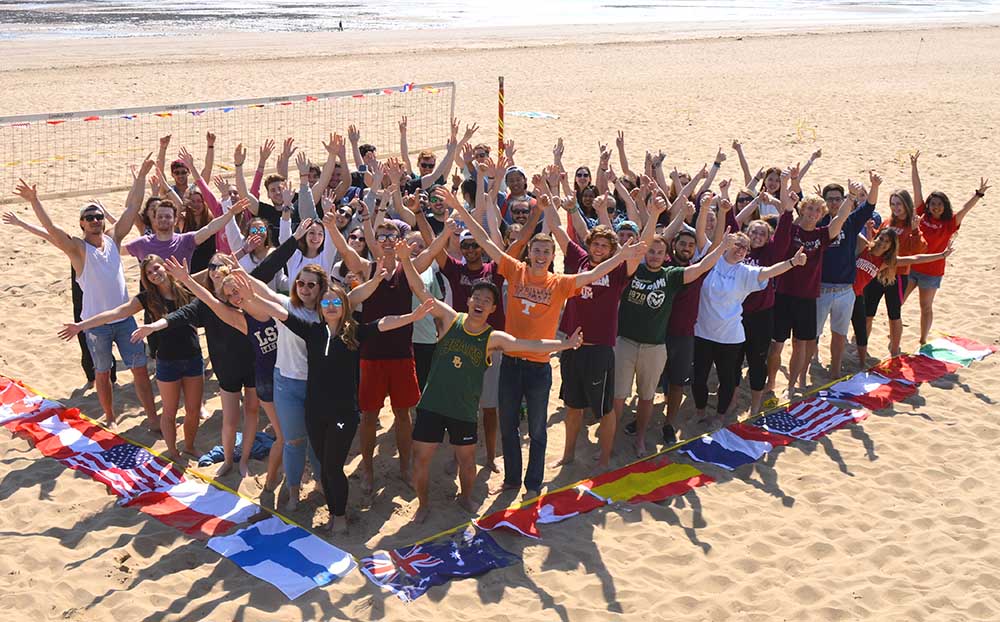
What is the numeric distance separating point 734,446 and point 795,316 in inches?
60.3

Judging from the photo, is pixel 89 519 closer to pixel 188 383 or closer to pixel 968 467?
pixel 188 383

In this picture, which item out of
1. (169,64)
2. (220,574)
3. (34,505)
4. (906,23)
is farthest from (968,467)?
(906,23)

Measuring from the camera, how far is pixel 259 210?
340 inches

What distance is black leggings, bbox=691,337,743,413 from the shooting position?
25.1ft

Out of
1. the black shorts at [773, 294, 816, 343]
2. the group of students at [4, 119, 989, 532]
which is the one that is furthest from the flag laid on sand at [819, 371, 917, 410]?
the black shorts at [773, 294, 816, 343]

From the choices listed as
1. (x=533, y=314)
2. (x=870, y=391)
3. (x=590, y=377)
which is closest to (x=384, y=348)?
(x=533, y=314)

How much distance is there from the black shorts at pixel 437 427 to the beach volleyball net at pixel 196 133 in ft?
31.1

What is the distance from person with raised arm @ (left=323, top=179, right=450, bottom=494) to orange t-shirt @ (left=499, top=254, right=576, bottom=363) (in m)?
0.72

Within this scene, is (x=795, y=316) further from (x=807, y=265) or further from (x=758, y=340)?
(x=758, y=340)

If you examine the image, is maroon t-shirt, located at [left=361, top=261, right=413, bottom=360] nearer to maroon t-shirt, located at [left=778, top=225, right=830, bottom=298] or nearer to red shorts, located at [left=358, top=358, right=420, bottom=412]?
red shorts, located at [left=358, top=358, right=420, bottom=412]

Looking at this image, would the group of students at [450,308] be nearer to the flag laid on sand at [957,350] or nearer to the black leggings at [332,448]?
the black leggings at [332,448]

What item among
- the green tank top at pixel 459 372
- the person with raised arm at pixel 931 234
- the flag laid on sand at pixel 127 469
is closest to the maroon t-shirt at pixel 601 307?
the green tank top at pixel 459 372

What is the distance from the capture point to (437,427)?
6258 mm

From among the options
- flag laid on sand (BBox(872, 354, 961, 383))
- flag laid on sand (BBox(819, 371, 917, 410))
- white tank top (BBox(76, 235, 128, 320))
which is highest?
white tank top (BBox(76, 235, 128, 320))
